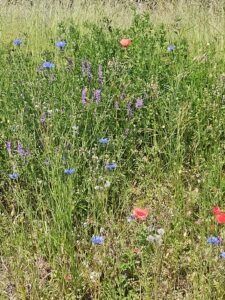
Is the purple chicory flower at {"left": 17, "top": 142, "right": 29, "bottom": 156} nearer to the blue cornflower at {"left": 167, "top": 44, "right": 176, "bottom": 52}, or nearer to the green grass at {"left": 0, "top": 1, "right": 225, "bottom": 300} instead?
the green grass at {"left": 0, "top": 1, "right": 225, "bottom": 300}

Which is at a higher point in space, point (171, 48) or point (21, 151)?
point (171, 48)

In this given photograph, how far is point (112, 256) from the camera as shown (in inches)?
85.8

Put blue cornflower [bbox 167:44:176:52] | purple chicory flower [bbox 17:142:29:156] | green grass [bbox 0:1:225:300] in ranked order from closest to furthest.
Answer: green grass [bbox 0:1:225:300] < purple chicory flower [bbox 17:142:29:156] < blue cornflower [bbox 167:44:176:52]

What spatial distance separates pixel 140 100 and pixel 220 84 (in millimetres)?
525

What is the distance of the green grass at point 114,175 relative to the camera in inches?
81.8

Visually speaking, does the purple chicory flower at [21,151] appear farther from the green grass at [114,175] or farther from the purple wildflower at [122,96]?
the purple wildflower at [122,96]

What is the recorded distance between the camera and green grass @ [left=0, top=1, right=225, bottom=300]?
6.82 ft

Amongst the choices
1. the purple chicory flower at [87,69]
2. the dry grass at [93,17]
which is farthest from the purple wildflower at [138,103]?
the dry grass at [93,17]

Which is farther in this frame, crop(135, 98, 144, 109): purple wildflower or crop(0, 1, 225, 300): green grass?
crop(135, 98, 144, 109): purple wildflower

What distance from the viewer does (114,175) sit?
2.59 m

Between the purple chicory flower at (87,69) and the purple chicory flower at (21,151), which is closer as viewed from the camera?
the purple chicory flower at (21,151)

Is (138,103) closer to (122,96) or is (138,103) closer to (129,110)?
(129,110)

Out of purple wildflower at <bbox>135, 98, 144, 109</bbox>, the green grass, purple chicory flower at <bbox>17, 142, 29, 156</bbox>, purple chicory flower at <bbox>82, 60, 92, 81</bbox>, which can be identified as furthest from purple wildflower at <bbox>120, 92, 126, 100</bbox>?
purple chicory flower at <bbox>17, 142, 29, 156</bbox>

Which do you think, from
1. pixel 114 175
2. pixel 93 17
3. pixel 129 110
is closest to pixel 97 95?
pixel 129 110
